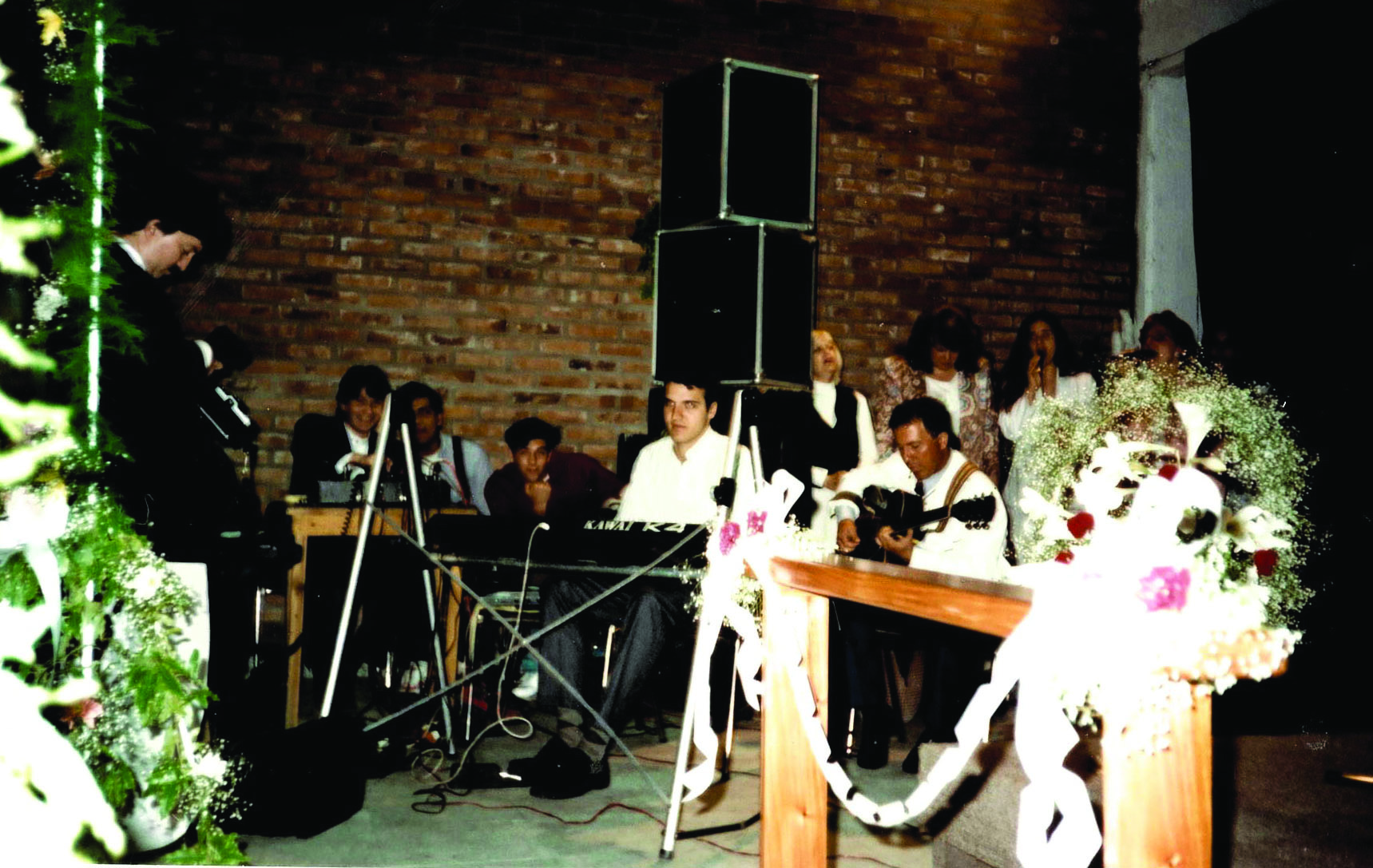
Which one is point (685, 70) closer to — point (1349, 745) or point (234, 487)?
point (234, 487)

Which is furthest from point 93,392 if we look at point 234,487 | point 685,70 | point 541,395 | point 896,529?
point 685,70

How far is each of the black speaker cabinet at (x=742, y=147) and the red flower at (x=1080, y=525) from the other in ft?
3.85

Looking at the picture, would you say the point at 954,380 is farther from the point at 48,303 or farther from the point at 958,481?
the point at 48,303

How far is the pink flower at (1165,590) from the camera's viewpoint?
1.35m

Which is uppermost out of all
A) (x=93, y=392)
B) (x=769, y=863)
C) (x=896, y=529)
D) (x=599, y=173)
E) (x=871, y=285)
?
(x=599, y=173)

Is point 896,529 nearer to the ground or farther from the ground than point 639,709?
farther from the ground

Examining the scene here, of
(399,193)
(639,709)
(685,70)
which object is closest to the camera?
(639,709)

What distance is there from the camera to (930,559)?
390 centimetres

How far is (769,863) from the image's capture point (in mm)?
2150

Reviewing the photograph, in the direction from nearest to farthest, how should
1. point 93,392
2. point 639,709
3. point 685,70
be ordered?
1. point 93,392
2. point 639,709
3. point 685,70

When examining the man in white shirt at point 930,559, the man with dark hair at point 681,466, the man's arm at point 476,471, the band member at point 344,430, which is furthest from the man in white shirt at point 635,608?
the band member at point 344,430

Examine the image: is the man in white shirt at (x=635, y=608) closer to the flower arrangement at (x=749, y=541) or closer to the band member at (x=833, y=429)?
the flower arrangement at (x=749, y=541)

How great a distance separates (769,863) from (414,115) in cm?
426

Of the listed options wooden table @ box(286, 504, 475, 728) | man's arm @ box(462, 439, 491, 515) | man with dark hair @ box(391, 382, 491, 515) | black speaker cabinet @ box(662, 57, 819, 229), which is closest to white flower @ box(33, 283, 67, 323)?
black speaker cabinet @ box(662, 57, 819, 229)
